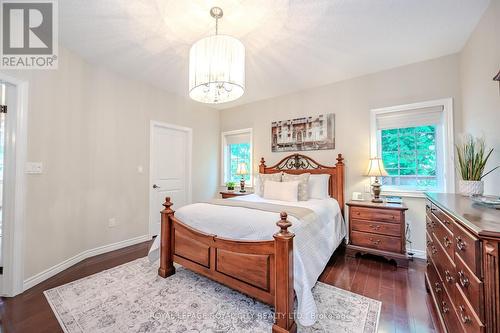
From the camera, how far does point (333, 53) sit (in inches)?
103

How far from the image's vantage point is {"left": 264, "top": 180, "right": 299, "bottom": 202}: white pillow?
9.88 feet

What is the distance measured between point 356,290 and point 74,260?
3212mm

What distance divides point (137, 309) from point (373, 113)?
362 centimetres

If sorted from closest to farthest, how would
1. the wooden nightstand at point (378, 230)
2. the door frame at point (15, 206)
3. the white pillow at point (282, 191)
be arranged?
the door frame at point (15, 206) → the wooden nightstand at point (378, 230) → the white pillow at point (282, 191)

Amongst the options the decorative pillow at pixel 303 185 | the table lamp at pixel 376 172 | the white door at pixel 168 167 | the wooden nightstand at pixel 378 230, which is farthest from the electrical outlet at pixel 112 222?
the table lamp at pixel 376 172

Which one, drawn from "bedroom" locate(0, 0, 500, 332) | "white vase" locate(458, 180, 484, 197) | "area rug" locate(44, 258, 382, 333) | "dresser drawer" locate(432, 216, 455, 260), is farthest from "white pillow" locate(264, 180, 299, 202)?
"white vase" locate(458, 180, 484, 197)

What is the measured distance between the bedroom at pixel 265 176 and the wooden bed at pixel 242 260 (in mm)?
16

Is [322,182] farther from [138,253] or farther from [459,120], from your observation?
[138,253]

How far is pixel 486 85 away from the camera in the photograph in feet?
6.45

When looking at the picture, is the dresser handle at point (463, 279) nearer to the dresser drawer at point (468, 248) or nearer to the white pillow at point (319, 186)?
the dresser drawer at point (468, 248)

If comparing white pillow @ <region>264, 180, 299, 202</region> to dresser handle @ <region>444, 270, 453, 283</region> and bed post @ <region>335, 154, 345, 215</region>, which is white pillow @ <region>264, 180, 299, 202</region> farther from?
dresser handle @ <region>444, 270, 453, 283</region>

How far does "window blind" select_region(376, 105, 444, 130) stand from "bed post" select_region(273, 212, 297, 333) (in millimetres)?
2551

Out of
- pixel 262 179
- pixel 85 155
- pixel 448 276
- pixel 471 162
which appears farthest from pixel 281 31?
pixel 85 155

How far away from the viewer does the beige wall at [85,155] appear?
2.24 m
